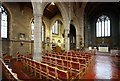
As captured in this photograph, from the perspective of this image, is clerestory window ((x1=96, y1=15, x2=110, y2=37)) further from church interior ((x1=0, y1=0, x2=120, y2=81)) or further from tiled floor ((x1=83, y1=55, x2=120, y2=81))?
tiled floor ((x1=83, y1=55, x2=120, y2=81))

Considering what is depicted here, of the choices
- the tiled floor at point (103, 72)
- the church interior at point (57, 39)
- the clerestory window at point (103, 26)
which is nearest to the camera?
the tiled floor at point (103, 72)

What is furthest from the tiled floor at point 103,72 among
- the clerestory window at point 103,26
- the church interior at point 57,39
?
the clerestory window at point 103,26

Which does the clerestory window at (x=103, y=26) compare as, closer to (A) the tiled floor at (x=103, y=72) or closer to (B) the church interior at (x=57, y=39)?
(B) the church interior at (x=57, y=39)

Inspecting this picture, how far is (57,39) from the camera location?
2417 cm

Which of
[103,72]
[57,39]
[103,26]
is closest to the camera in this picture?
[103,72]

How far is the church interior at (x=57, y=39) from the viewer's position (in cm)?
585

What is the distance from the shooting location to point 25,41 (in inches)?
634

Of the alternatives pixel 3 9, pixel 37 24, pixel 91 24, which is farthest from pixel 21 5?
pixel 91 24

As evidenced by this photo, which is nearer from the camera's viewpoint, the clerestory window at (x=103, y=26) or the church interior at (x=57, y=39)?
the church interior at (x=57, y=39)

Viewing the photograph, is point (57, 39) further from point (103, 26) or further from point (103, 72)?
point (103, 72)

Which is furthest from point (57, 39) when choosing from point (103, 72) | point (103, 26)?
point (103, 72)

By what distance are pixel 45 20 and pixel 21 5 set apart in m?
5.15

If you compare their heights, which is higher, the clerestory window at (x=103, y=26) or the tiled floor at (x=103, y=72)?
the clerestory window at (x=103, y=26)

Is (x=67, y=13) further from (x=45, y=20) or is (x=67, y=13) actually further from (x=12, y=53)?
(x=12, y=53)
